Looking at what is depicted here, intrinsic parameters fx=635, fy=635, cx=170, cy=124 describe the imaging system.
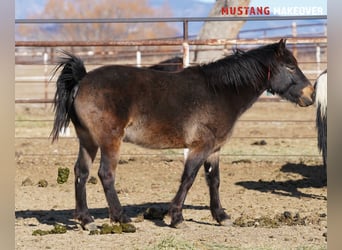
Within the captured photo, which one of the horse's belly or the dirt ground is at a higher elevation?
the horse's belly

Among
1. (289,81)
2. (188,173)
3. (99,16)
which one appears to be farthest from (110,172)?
(99,16)

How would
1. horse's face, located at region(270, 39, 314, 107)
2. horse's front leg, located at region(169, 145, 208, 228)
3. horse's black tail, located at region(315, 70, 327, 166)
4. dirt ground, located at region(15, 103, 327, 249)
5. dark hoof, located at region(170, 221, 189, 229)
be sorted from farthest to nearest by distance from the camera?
horse's black tail, located at region(315, 70, 327, 166)
horse's face, located at region(270, 39, 314, 107)
horse's front leg, located at region(169, 145, 208, 228)
dark hoof, located at region(170, 221, 189, 229)
dirt ground, located at region(15, 103, 327, 249)

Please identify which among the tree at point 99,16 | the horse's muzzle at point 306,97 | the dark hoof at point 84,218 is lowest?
the dark hoof at point 84,218

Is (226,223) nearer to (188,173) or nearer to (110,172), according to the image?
(188,173)

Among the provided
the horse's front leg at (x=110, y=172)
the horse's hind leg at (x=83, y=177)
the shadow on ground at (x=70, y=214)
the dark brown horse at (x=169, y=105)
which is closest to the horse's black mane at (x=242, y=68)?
the dark brown horse at (x=169, y=105)

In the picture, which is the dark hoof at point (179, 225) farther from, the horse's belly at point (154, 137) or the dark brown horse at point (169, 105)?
the horse's belly at point (154, 137)

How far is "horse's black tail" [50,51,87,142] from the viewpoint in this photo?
5406 millimetres

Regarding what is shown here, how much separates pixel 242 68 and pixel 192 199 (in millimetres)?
1969

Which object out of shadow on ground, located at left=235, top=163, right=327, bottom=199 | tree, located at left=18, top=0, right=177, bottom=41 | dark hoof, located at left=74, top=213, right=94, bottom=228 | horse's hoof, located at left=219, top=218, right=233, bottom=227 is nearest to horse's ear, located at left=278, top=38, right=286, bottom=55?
horse's hoof, located at left=219, top=218, right=233, bottom=227

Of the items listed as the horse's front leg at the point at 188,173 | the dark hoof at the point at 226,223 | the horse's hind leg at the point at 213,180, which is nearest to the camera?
the horse's front leg at the point at 188,173

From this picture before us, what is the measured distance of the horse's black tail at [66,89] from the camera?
5406 mm

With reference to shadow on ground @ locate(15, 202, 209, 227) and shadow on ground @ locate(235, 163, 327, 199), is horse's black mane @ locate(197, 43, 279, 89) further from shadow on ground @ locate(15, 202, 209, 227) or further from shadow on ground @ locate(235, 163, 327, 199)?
shadow on ground @ locate(235, 163, 327, 199)

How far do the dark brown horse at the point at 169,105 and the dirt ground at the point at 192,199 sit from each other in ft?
1.33

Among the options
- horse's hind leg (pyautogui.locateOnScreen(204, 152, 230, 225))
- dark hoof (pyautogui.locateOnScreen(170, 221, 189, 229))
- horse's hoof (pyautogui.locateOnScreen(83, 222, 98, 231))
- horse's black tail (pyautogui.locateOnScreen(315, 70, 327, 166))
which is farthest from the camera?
horse's black tail (pyautogui.locateOnScreen(315, 70, 327, 166))
